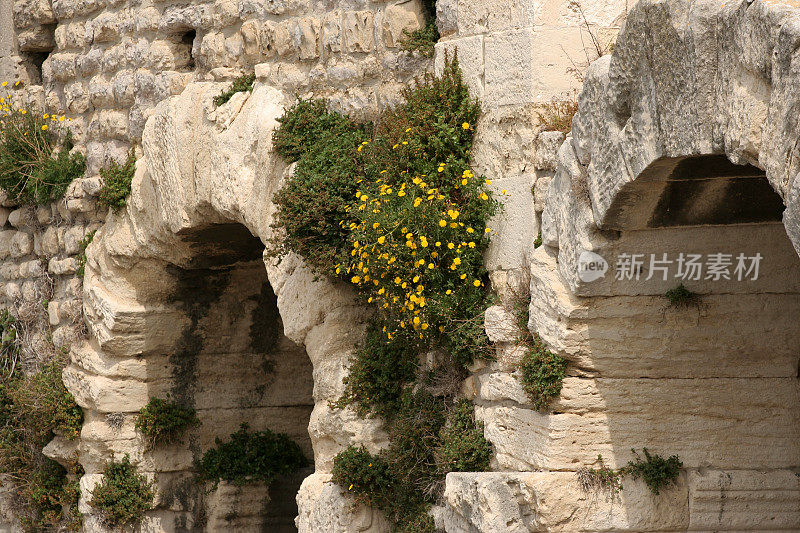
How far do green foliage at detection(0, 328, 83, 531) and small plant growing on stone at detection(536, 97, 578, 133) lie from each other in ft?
15.9

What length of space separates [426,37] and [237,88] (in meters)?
1.62

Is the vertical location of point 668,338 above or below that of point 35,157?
below

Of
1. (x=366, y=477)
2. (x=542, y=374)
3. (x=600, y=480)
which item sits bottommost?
(x=600, y=480)

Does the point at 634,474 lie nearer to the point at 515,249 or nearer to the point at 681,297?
the point at 681,297

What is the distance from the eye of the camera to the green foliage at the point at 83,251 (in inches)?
338

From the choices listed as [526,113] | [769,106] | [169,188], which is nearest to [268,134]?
[169,188]

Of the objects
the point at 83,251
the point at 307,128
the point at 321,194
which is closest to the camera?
the point at 321,194

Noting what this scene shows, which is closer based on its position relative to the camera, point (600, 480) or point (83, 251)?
point (600, 480)

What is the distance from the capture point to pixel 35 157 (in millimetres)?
8883

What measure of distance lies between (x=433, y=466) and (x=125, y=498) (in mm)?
3354

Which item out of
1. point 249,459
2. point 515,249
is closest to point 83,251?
point 249,459

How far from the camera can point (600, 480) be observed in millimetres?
5059

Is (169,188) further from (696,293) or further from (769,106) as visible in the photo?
(769,106)

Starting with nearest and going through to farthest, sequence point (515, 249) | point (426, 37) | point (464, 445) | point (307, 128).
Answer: point (515, 249) → point (464, 445) → point (426, 37) → point (307, 128)
